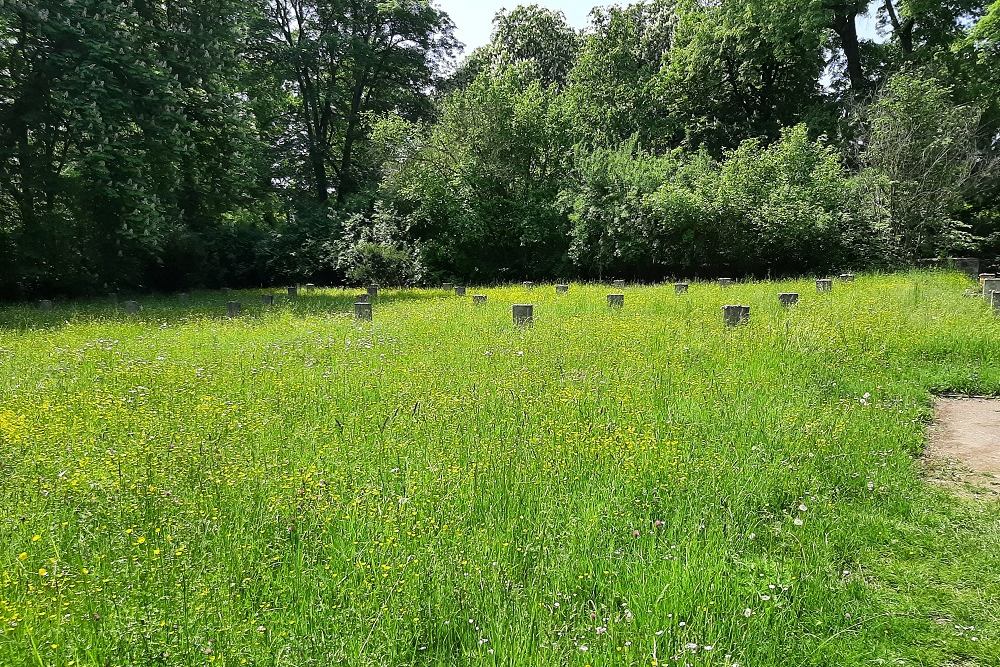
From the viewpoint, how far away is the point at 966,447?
4.52 metres

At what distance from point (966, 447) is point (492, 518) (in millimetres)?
3966

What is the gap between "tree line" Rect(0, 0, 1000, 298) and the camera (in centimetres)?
1562

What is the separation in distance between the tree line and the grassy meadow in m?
12.4

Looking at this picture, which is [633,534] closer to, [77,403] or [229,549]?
[229,549]

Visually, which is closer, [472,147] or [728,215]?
[728,215]

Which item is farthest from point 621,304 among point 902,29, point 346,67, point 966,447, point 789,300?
point 346,67

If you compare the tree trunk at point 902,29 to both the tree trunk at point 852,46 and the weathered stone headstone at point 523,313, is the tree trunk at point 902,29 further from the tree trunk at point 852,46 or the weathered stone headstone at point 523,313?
the weathered stone headstone at point 523,313

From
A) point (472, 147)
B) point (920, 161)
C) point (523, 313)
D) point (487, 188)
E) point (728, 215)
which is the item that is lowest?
point (523, 313)

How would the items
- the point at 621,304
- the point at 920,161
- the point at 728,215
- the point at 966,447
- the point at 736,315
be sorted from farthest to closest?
the point at 728,215 < the point at 920,161 < the point at 621,304 < the point at 736,315 < the point at 966,447

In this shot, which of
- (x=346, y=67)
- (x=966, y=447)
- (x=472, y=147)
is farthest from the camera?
(x=346, y=67)

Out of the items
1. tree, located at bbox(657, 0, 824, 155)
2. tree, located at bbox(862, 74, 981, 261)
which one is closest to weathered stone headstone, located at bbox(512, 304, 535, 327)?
tree, located at bbox(862, 74, 981, 261)

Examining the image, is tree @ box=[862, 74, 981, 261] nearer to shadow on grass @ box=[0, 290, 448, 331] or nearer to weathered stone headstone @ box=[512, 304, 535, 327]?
weathered stone headstone @ box=[512, 304, 535, 327]

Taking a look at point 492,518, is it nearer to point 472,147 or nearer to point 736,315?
point 736,315

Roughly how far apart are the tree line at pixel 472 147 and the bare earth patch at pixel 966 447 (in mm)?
14791
